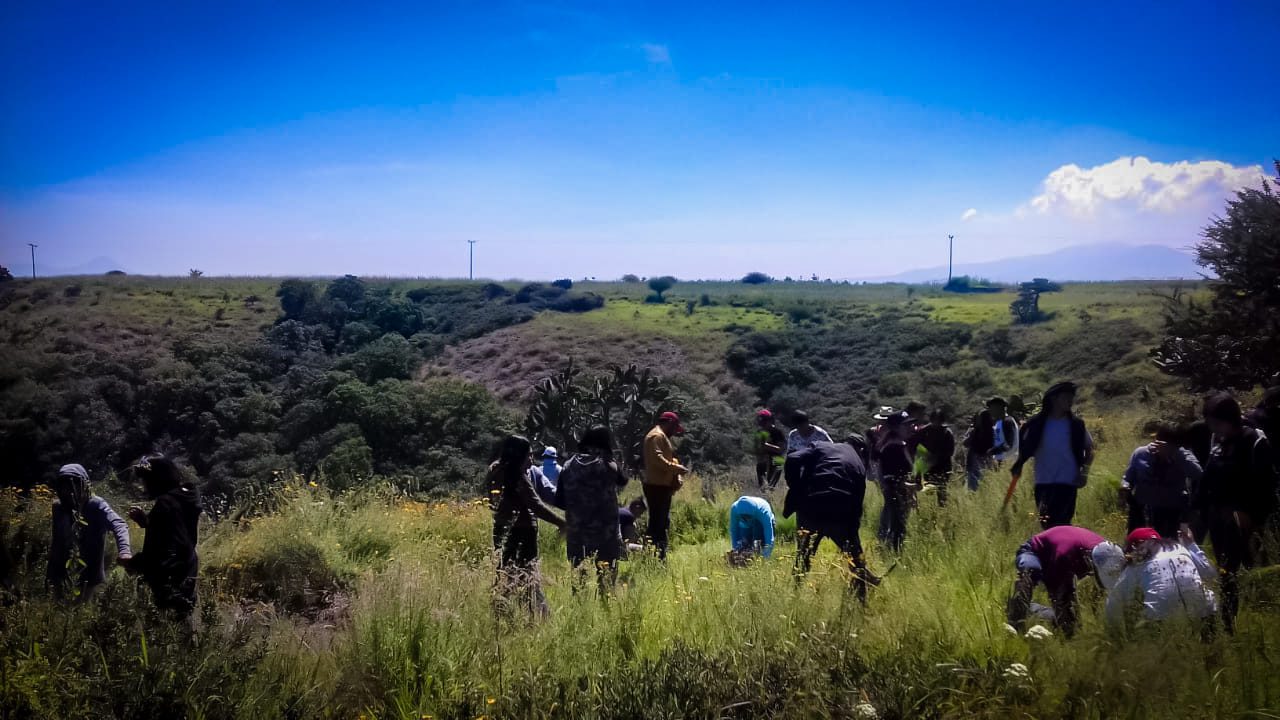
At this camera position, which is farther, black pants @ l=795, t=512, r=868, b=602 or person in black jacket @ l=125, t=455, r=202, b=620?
black pants @ l=795, t=512, r=868, b=602

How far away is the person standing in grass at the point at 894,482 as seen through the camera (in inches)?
277

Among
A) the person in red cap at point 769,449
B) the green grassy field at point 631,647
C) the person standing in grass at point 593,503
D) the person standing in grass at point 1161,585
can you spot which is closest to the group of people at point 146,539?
the green grassy field at point 631,647

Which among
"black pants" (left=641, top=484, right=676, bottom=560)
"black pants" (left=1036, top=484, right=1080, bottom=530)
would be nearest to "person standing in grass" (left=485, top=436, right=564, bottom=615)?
"black pants" (left=641, top=484, right=676, bottom=560)

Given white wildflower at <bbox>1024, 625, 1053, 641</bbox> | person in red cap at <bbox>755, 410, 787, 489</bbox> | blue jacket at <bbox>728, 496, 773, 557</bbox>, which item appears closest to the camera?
white wildflower at <bbox>1024, 625, 1053, 641</bbox>

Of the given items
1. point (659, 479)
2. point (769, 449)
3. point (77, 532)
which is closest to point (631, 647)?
point (659, 479)

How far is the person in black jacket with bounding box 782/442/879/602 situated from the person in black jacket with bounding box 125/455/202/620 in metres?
4.18

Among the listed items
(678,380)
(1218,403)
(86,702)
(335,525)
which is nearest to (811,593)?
(1218,403)

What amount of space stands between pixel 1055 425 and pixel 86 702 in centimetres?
676

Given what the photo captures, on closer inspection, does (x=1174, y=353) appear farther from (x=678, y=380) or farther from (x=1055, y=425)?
(x=678, y=380)

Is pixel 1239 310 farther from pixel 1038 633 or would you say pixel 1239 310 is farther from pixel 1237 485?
pixel 1038 633

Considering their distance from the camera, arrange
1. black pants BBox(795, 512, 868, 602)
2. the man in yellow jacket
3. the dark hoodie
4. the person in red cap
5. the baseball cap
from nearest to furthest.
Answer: the baseball cap < the dark hoodie < black pants BBox(795, 512, 868, 602) < the man in yellow jacket < the person in red cap

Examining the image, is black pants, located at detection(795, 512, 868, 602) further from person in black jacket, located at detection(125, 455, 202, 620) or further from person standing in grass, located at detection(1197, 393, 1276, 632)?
person in black jacket, located at detection(125, 455, 202, 620)

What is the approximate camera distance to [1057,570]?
A: 154 inches

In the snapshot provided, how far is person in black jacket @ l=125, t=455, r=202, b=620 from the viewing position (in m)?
4.70
